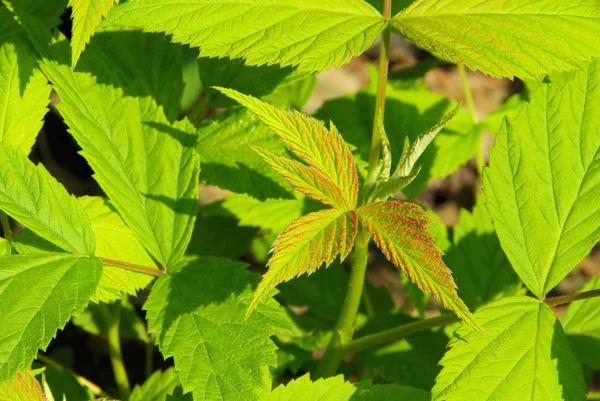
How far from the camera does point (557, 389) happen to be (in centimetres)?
122

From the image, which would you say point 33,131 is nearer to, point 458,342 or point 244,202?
point 244,202

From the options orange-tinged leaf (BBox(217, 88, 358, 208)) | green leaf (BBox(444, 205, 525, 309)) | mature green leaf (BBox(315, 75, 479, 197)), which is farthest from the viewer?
mature green leaf (BBox(315, 75, 479, 197))

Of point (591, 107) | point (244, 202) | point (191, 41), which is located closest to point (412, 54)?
point (244, 202)

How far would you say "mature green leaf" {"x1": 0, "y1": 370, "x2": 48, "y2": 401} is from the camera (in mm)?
1212

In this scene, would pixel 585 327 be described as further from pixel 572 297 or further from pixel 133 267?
pixel 133 267

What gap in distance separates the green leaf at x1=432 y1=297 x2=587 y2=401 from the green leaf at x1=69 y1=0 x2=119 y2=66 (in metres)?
0.87

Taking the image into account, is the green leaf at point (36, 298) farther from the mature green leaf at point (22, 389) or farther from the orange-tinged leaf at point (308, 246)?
the orange-tinged leaf at point (308, 246)

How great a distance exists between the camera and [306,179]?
117cm

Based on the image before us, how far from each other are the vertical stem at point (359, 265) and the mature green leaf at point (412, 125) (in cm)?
58

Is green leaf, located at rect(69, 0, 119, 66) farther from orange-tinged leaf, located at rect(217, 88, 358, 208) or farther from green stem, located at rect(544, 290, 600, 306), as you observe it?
green stem, located at rect(544, 290, 600, 306)

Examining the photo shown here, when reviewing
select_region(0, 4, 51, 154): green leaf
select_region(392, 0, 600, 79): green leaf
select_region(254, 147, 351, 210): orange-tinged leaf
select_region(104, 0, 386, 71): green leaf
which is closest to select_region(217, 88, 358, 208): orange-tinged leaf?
select_region(254, 147, 351, 210): orange-tinged leaf

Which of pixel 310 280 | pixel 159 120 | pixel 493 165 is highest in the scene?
pixel 159 120

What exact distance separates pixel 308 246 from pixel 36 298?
20.2 inches

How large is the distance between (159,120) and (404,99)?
896 millimetres
